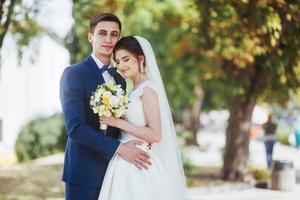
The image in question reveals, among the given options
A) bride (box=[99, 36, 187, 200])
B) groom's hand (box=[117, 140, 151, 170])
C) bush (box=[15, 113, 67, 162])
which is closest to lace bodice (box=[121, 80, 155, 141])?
bride (box=[99, 36, 187, 200])

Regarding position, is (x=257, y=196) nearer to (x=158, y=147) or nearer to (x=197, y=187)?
(x=197, y=187)

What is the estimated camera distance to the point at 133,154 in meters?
4.61

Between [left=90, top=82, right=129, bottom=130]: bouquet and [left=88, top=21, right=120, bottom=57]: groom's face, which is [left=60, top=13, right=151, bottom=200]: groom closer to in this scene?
[left=88, top=21, right=120, bottom=57]: groom's face

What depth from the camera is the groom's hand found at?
15.0ft

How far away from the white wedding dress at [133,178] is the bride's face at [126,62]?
0.45 ft

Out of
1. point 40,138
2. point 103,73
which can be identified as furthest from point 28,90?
point 103,73

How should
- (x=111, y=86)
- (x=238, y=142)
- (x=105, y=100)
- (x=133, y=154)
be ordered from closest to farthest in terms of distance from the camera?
(x=105, y=100), (x=111, y=86), (x=133, y=154), (x=238, y=142)

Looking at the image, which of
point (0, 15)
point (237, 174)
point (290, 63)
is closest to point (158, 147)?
point (0, 15)

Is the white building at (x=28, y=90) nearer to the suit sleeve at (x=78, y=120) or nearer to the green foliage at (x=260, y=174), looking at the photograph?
the green foliage at (x=260, y=174)

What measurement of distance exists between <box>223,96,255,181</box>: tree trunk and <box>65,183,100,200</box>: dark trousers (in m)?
11.8

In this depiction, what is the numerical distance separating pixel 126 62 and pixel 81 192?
3.52 ft

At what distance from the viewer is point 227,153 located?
54.0 feet

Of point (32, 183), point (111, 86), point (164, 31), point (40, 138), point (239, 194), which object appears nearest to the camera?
point (111, 86)

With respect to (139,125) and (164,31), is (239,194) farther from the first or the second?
(164,31)
